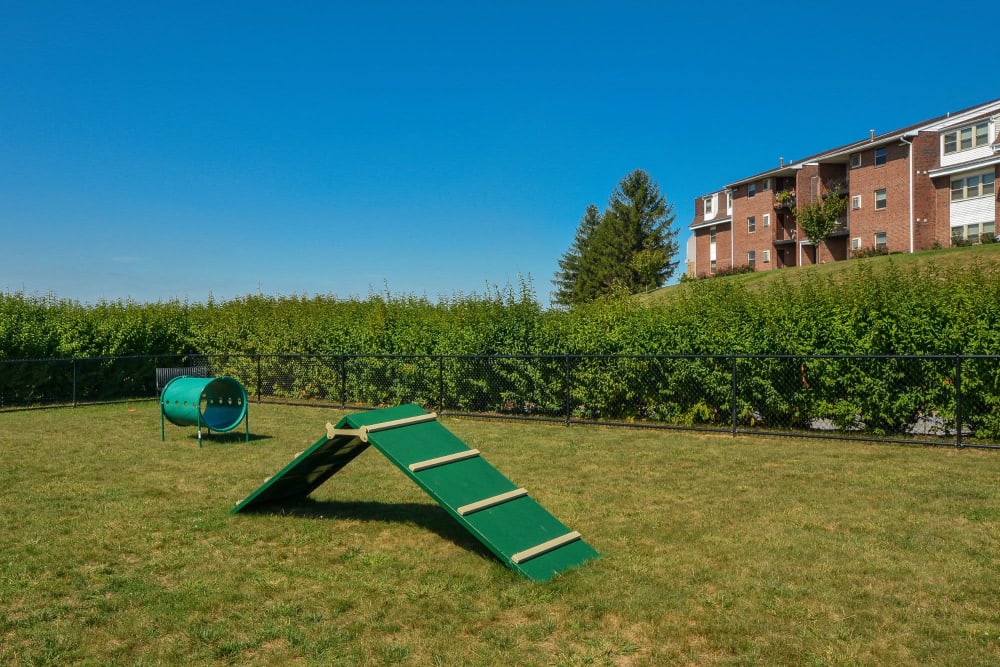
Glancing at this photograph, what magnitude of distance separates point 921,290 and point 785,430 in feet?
11.0

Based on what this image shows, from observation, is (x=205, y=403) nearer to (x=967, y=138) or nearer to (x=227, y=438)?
(x=227, y=438)

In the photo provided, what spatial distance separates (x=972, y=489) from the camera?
8.66 meters

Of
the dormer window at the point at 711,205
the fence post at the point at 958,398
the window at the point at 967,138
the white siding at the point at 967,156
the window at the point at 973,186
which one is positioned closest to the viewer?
the fence post at the point at 958,398

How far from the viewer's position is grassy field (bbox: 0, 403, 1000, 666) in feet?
14.8

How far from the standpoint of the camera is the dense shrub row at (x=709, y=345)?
12516 millimetres

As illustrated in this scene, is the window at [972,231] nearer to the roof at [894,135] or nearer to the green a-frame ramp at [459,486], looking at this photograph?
the roof at [894,135]

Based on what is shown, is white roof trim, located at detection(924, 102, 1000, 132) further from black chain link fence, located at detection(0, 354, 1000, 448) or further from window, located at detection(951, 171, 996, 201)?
black chain link fence, located at detection(0, 354, 1000, 448)

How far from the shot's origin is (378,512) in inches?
310

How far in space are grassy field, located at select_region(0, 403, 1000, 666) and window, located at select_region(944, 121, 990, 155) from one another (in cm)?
3985

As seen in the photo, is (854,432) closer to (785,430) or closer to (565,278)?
(785,430)

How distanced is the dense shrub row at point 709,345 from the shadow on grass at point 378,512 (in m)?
7.57

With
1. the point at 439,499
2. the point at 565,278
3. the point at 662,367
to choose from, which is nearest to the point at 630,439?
the point at 662,367

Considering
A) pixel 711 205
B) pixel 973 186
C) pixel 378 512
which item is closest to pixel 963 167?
pixel 973 186

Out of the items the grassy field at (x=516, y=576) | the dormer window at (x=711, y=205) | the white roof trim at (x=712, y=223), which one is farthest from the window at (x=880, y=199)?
the grassy field at (x=516, y=576)
